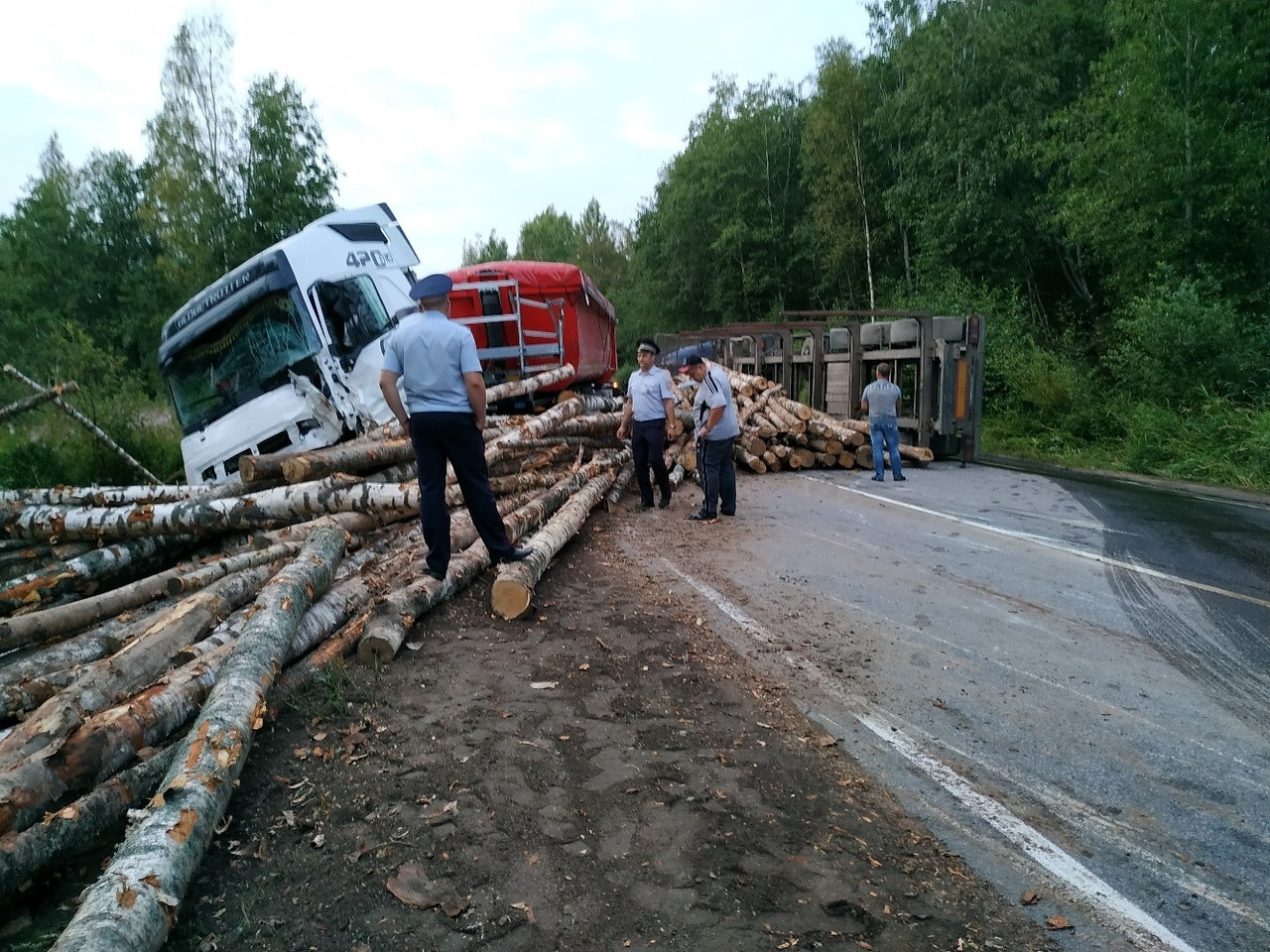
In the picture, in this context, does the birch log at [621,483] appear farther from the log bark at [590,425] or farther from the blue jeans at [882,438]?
the blue jeans at [882,438]

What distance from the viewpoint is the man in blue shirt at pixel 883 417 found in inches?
457

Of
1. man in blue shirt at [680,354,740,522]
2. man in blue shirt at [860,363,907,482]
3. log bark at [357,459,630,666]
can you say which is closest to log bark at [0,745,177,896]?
log bark at [357,459,630,666]

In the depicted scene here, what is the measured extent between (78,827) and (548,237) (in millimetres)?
87855

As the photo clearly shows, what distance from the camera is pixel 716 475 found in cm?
888

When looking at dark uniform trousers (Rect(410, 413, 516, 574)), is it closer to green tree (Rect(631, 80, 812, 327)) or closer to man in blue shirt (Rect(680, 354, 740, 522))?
man in blue shirt (Rect(680, 354, 740, 522))

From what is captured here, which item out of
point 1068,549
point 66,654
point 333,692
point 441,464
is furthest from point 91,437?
point 1068,549

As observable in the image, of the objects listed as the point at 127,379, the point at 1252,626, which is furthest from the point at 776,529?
the point at 127,379

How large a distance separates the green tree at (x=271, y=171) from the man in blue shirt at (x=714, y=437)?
24.5 meters

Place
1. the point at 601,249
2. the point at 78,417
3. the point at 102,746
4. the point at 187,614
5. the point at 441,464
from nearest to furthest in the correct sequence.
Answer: the point at 102,746, the point at 187,614, the point at 441,464, the point at 78,417, the point at 601,249

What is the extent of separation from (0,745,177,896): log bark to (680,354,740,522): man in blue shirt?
6024 millimetres

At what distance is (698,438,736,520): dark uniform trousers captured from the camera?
8789 millimetres

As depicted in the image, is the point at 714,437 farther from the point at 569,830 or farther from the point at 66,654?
the point at 569,830

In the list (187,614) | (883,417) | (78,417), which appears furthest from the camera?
(883,417)

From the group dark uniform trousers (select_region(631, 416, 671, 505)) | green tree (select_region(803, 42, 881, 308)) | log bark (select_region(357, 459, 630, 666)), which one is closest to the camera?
log bark (select_region(357, 459, 630, 666))
